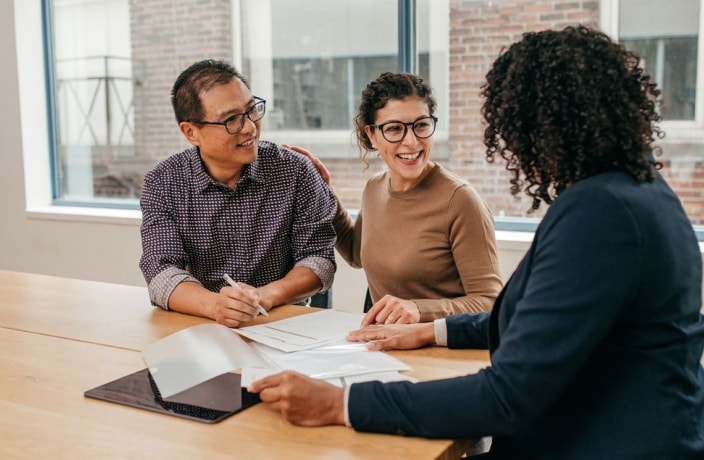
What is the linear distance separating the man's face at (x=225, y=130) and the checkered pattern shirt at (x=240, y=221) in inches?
2.6

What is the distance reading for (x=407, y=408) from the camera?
1.09m

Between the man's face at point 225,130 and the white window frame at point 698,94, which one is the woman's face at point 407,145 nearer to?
the man's face at point 225,130

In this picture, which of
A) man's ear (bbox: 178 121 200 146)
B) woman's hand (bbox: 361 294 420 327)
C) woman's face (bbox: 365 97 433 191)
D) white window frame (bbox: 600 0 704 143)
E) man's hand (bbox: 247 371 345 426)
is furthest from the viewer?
white window frame (bbox: 600 0 704 143)

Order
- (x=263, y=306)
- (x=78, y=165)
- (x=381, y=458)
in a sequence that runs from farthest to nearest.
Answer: (x=78, y=165)
(x=263, y=306)
(x=381, y=458)

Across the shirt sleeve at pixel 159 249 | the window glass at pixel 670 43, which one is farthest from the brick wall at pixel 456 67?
the shirt sleeve at pixel 159 249

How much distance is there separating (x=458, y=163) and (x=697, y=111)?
106 cm

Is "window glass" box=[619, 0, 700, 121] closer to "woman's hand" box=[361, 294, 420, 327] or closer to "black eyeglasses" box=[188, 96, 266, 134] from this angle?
"black eyeglasses" box=[188, 96, 266, 134]

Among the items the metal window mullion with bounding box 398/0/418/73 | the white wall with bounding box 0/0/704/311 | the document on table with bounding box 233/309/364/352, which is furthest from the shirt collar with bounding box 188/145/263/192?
the white wall with bounding box 0/0/704/311

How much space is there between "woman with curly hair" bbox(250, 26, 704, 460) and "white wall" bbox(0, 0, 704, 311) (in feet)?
10.8

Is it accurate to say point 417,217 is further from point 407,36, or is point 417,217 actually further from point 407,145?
point 407,36

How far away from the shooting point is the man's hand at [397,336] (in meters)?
1.49

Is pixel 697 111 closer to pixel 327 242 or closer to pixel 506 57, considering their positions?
pixel 327 242

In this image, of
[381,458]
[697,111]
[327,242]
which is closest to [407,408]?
[381,458]

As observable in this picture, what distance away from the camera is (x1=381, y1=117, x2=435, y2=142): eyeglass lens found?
2055mm
